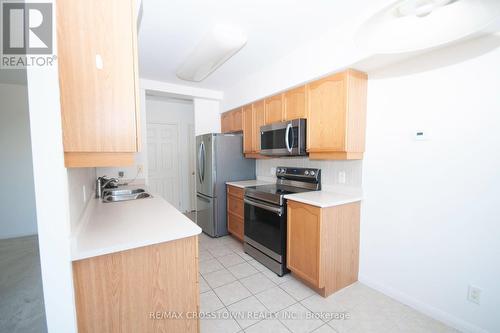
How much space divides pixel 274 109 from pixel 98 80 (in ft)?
6.86

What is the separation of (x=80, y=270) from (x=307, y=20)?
89.3 inches

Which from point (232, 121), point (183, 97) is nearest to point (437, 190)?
point (232, 121)

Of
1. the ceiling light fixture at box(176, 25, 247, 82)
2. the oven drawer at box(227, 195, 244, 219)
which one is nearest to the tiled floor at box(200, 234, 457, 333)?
the oven drawer at box(227, 195, 244, 219)

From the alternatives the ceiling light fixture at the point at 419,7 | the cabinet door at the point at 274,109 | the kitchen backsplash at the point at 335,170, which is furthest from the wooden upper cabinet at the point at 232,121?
the ceiling light fixture at the point at 419,7

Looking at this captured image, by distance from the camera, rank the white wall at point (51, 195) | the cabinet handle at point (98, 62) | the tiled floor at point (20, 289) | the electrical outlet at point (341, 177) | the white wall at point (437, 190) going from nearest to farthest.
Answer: the white wall at point (51, 195) → the cabinet handle at point (98, 62) → the white wall at point (437, 190) → the tiled floor at point (20, 289) → the electrical outlet at point (341, 177)

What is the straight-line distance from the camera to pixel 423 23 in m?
0.76

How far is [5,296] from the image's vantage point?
211 centimetres

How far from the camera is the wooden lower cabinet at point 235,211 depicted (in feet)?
10.4

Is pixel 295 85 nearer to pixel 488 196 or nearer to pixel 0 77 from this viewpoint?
pixel 488 196

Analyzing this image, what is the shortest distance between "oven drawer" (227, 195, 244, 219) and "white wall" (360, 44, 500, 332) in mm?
1535

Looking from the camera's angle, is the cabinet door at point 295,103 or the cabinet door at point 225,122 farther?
the cabinet door at point 225,122

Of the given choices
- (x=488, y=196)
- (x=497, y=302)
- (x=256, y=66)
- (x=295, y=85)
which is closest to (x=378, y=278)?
(x=497, y=302)

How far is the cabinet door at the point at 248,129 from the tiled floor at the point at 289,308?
5.58ft

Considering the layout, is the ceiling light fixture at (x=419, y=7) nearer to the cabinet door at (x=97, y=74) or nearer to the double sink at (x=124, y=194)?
the cabinet door at (x=97, y=74)
